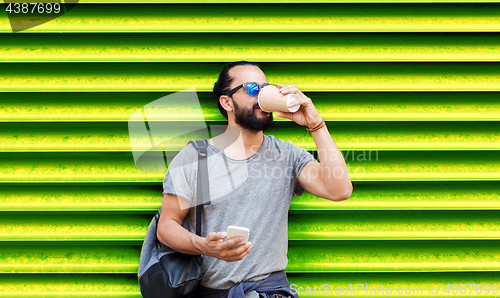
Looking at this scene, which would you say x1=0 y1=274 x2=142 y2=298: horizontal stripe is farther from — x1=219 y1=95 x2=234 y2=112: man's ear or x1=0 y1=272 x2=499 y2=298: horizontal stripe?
x1=219 y1=95 x2=234 y2=112: man's ear

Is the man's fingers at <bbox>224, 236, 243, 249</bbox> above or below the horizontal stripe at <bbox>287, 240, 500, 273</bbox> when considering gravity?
above

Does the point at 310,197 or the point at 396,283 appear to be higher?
the point at 310,197

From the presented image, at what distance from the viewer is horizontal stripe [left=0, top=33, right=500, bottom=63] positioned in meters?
2.02

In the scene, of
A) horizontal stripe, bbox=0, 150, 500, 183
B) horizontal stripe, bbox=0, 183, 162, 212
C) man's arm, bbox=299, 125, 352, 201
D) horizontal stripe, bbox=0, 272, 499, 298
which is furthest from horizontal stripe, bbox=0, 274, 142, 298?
man's arm, bbox=299, 125, 352, 201

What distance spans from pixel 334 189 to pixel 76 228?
160 cm

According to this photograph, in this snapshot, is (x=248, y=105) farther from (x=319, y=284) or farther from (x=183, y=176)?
(x=319, y=284)

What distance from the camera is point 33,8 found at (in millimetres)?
2016

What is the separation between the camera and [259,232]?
1.70 meters

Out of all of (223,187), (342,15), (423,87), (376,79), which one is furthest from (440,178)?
(223,187)

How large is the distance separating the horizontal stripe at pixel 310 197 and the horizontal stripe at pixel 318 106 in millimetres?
428

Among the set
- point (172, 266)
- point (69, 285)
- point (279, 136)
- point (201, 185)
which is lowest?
point (69, 285)

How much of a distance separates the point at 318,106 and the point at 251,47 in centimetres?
56

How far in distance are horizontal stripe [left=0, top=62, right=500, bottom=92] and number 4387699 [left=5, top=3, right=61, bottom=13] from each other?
329mm

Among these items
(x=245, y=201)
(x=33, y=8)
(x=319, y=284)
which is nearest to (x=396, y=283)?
(x=319, y=284)
